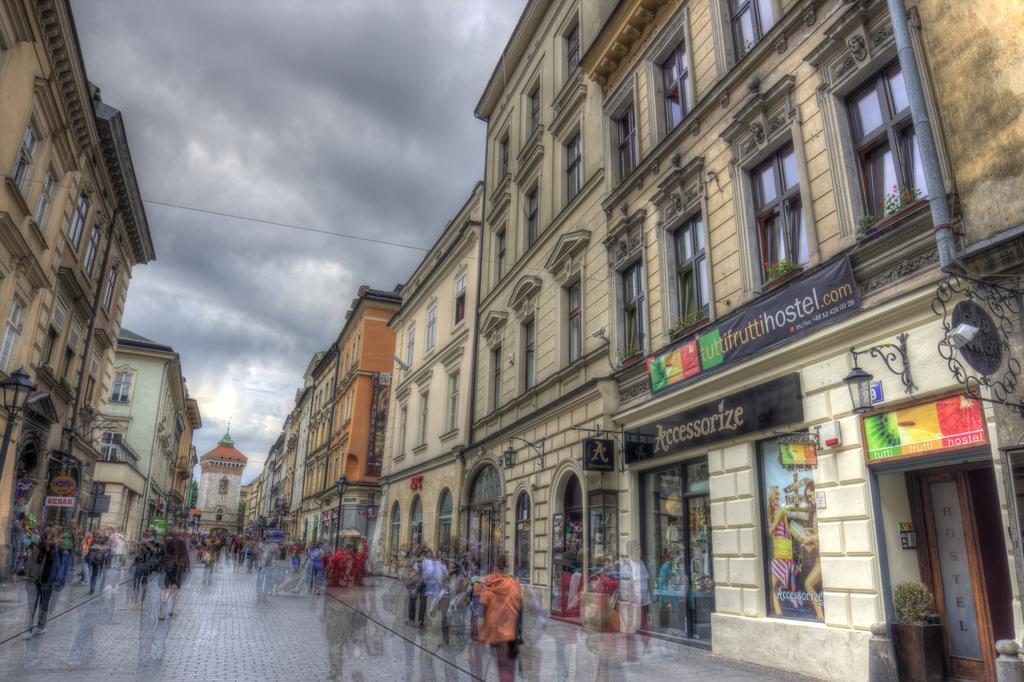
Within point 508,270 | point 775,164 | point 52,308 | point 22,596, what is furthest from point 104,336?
point 775,164

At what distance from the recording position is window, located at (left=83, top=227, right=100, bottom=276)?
25.5m

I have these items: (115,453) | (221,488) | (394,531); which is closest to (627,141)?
(394,531)

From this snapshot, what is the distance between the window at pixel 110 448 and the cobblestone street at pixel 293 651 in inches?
1186

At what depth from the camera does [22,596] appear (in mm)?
16797

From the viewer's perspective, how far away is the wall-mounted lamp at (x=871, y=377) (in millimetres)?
8182

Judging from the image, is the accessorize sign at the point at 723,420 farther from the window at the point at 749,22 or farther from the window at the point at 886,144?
the window at the point at 749,22

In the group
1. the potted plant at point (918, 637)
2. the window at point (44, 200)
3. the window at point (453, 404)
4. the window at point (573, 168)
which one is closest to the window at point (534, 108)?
the window at point (573, 168)

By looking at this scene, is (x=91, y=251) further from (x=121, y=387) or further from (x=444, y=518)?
(x=121, y=387)

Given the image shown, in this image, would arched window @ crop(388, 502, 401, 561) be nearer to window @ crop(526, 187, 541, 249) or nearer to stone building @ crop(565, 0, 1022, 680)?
window @ crop(526, 187, 541, 249)

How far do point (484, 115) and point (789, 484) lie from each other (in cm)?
2284

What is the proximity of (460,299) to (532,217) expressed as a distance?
6.79 metres

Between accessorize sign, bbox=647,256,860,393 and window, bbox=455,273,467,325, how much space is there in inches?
604

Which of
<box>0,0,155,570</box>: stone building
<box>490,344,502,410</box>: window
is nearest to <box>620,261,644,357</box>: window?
<box>490,344,502,410</box>: window

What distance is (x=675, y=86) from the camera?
15.0 m
